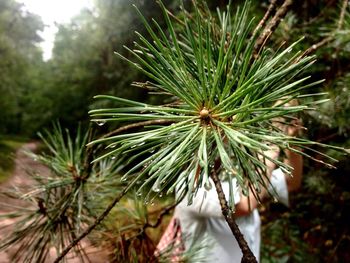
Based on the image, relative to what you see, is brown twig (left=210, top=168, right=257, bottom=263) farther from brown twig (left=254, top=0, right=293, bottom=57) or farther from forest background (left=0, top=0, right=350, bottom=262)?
forest background (left=0, top=0, right=350, bottom=262)

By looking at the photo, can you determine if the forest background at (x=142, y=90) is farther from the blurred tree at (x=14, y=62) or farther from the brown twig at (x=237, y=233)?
the brown twig at (x=237, y=233)

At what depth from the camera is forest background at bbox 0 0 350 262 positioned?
1039mm

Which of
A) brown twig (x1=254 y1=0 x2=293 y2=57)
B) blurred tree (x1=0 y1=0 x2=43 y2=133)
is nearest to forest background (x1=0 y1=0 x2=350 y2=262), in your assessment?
blurred tree (x1=0 y1=0 x2=43 y2=133)

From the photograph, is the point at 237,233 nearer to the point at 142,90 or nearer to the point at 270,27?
the point at 270,27

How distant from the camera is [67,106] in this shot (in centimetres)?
606

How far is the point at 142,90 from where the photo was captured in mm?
4000

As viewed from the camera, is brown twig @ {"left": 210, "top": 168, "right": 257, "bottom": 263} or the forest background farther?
the forest background

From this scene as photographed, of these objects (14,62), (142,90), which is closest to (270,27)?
(142,90)

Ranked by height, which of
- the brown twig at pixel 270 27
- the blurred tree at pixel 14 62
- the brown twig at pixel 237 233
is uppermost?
the blurred tree at pixel 14 62

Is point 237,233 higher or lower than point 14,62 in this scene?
lower

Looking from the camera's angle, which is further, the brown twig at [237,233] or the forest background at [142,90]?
the forest background at [142,90]

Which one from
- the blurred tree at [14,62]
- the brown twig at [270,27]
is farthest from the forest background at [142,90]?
the brown twig at [270,27]

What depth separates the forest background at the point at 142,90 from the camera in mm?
1039

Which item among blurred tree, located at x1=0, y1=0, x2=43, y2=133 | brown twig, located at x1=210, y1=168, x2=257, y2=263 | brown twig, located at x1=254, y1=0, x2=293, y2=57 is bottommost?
brown twig, located at x1=210, y1=168, x2=257, y2=263
